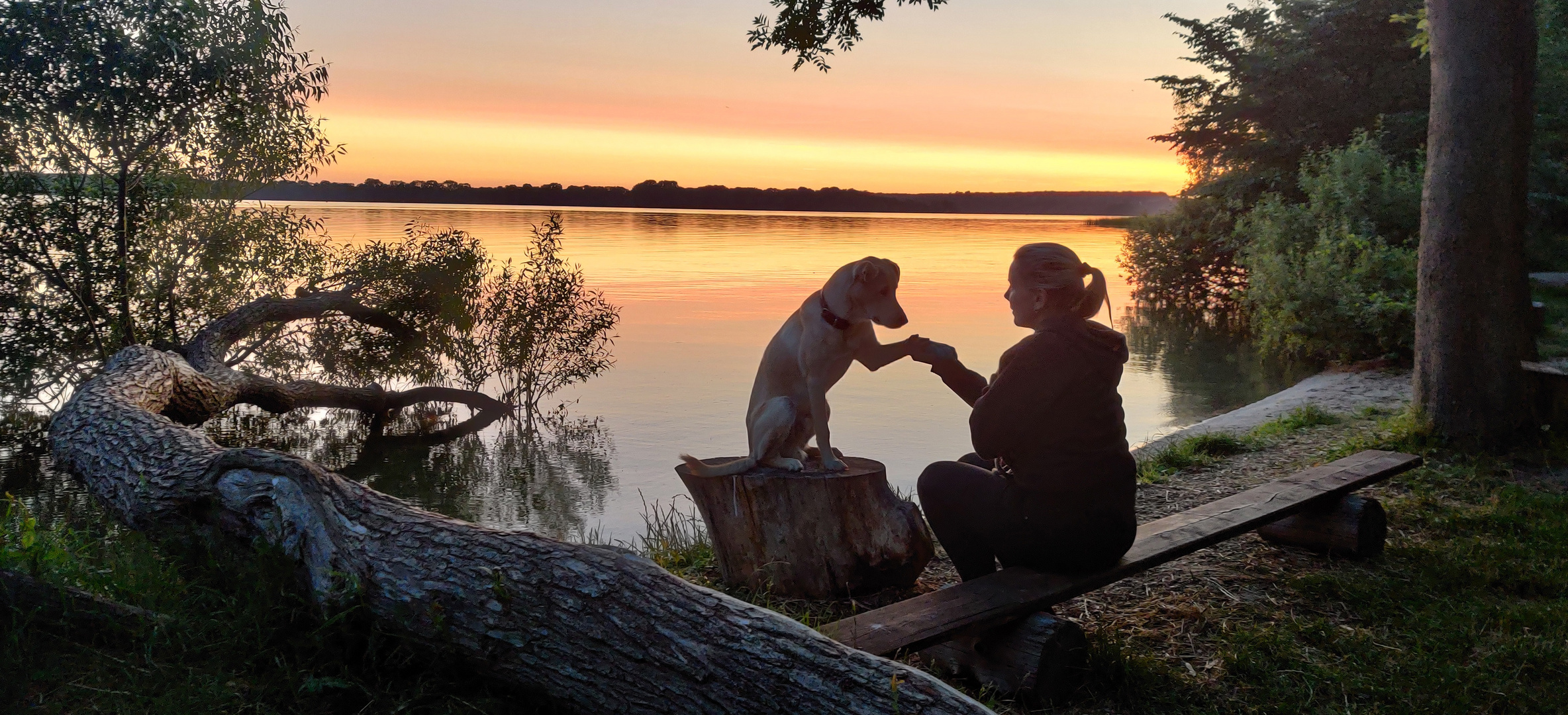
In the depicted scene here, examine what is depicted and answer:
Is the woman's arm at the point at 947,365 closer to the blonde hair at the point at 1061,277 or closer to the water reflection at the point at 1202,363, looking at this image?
the blonde hair at the point at 1061,277

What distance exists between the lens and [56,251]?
10.0 metres

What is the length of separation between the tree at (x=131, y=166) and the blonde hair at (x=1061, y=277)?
986 centimetres

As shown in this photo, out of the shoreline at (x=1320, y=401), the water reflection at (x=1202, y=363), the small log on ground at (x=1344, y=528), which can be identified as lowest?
the water reflection at (x=1202, y=363)

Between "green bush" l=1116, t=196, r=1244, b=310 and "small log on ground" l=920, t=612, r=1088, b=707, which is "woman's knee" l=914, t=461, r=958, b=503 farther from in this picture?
"green bush" l=1116, t=196, r=1244, b=310

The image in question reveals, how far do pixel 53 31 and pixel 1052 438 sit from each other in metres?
10.7

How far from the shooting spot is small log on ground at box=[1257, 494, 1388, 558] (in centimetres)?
527

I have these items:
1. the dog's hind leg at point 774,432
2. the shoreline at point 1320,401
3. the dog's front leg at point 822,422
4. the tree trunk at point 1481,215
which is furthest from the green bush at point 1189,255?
the dog's hind leg at point 774,432

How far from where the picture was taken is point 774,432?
465 centimetres

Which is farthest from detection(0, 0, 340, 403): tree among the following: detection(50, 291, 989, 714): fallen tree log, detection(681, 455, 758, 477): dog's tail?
detection(681, 455, 758, 477): dog's tail

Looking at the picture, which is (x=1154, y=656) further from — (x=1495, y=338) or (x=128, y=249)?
(x=128, y=249)

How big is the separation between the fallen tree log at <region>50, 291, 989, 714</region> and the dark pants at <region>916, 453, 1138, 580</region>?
4.09 feet

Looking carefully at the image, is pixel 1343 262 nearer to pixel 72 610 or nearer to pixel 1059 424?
pixel 1059 424

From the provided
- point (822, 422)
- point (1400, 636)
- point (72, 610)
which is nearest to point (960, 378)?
point (822, 422)

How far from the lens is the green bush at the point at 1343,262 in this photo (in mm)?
13383
